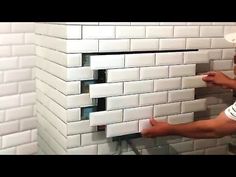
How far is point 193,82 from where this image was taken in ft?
4.97

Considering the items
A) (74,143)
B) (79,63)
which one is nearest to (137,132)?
(74,143)

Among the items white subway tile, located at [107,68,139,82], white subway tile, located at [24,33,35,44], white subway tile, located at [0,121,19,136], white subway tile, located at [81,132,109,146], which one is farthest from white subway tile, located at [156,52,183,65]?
white subway tile, located at [0,121,19,136]

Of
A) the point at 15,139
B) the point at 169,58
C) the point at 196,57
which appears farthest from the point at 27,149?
the point at 196,57

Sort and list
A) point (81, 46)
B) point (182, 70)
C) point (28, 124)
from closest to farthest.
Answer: point (81, 46)
point (182, 70)
point (28, 124)

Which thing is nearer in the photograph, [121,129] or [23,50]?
[121,129]

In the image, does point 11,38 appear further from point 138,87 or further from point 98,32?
point 138,87

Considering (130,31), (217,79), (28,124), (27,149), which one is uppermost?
(130,31)

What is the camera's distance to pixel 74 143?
1.33m

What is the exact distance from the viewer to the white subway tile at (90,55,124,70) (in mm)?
1271

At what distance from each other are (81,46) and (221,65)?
72 cm

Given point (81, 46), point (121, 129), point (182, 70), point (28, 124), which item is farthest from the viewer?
point (28, 124)

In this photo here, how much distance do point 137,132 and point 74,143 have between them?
0.26 meters

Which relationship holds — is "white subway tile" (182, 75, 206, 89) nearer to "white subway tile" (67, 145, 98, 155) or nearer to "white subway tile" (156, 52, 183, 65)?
"white subway tile" (156, 52, 183, 65)
